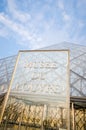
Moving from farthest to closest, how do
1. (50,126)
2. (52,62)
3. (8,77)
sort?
(8,77) → (52,62) → (50,126)

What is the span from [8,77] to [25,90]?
2.92 metres

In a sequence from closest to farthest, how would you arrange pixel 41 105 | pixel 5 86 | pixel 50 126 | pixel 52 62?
pixel 50 126
pixel 41 105
pixel 52 62
pixel 5 86

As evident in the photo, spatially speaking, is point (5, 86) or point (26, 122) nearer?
point (26, 122)

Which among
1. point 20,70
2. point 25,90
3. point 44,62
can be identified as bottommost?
point 25,90

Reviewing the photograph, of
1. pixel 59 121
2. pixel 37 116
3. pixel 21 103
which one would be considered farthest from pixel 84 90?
pixel 21 103

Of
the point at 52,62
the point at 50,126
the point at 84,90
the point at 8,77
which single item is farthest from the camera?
the point at 8,77

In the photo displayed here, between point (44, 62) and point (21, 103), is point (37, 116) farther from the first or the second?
point (44, 62)

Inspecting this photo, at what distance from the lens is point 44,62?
8.27m

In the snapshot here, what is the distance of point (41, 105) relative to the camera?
22.3 ft

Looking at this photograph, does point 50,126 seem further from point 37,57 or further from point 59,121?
point 37,57

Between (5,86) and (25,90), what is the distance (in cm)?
208

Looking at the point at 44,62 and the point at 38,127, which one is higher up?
the point at 44,62

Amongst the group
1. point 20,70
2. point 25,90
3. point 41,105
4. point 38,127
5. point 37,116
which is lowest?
point 38,127

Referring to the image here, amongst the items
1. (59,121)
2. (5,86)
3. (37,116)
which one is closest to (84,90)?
(59,121)
